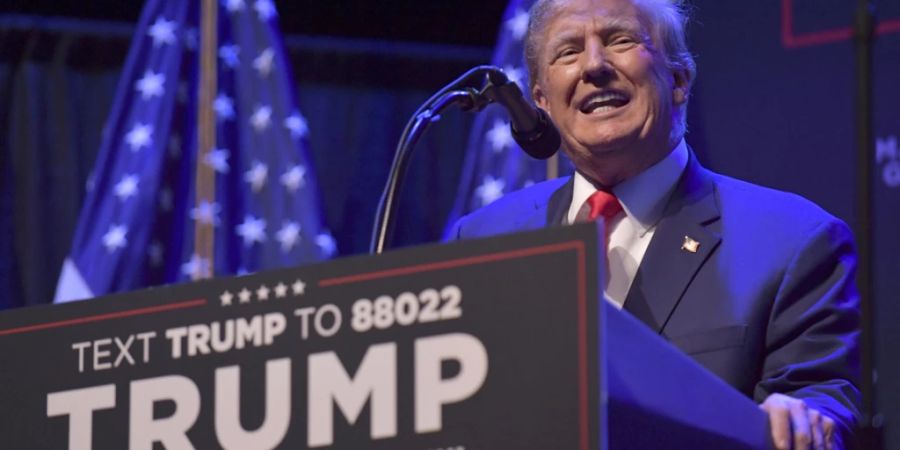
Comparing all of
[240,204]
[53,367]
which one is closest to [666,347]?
[53,367]

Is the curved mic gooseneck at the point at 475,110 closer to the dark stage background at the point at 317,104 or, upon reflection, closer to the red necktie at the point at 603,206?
the red necktie at the point at 603,206

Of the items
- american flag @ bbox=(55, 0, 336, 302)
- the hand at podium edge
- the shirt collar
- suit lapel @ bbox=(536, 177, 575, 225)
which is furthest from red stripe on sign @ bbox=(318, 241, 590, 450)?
american flag @ bbox=(55, 0, 336, 302)

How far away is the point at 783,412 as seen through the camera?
4.98 ft

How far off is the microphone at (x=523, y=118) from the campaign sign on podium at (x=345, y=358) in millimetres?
722

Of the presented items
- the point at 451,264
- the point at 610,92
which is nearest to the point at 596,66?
the point at 610,92

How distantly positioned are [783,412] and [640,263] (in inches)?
29.3

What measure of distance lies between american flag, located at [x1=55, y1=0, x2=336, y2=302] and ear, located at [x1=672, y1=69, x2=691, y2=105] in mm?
2095

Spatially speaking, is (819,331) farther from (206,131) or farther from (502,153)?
(206,131)

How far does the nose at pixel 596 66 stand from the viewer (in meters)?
2.48

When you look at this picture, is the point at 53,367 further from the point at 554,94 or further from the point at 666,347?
the point at 554,94

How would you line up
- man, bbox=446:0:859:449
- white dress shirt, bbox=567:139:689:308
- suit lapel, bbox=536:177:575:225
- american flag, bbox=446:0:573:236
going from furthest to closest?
american flag, bbox=446:0:573:236 < suit lapel, bbox=536:177:575:225 < white dress shirt, bbox=567:139:689:308 < man, bbox=446:0:859:449

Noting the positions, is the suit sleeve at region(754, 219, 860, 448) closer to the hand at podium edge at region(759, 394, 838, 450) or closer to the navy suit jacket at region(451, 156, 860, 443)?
the navy suit jacket at region(451, 156, 860, 443)

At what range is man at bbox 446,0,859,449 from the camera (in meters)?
2.04

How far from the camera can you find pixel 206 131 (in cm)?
450
